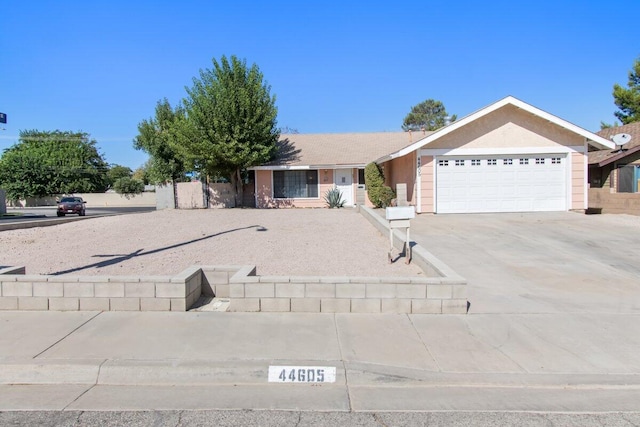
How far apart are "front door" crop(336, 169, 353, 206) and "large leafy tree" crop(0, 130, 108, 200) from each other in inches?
1662

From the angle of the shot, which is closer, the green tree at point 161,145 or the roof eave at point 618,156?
the roof eave at point 618,156

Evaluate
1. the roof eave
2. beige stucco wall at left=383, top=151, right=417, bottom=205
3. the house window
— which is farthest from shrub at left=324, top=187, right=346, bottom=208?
the roof eave

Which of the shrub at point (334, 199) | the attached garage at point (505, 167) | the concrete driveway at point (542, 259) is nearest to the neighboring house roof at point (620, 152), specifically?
the attached garage at point (505, 167)

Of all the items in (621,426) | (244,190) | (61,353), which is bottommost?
(621,426)

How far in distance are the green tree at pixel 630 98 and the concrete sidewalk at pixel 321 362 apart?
102ft

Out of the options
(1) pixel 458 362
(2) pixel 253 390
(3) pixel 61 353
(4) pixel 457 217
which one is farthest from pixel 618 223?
(3) pixel 61 353

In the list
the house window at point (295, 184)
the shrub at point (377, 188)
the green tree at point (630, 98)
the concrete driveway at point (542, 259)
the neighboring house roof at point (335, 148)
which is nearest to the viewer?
the concrete driveway at point (542, 259)

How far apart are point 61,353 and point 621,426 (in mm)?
5472

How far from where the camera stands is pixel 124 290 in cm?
596

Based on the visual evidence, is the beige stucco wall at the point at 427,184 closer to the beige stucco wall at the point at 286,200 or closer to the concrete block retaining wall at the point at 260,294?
the beige stucco wall at the point at 286,200

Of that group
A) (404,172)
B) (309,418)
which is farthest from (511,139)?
(309,418)

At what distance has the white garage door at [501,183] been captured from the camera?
17453 millimetres

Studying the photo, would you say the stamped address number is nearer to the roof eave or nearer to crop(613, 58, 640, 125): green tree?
the roof eave

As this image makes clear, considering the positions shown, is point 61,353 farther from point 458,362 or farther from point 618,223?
point 618,223
